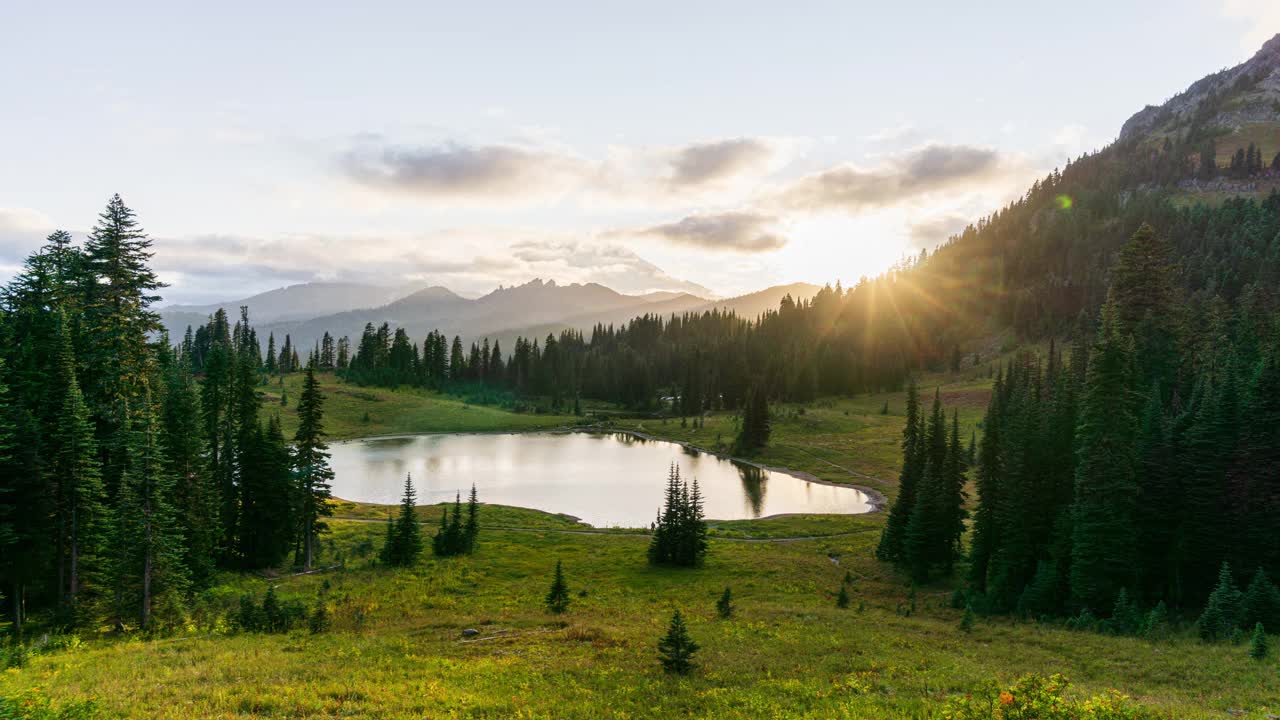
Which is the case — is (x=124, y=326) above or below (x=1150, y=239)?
below

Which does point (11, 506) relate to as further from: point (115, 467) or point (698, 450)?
point (698, 450)

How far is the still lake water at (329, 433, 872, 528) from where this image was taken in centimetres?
8994

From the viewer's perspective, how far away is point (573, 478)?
4252 inches

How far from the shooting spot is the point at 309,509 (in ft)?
170

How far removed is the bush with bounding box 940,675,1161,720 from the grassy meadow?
2.09m

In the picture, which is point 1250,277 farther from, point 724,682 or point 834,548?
point 724,682

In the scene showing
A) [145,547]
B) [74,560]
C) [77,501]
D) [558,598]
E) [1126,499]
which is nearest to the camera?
[145,547]

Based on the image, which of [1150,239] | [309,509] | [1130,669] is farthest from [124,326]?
[1150,239]

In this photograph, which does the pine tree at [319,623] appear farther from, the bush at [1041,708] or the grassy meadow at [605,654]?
the bush at [1041,708]

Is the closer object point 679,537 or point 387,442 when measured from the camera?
point 679,537

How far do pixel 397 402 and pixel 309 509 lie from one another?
125454 millimetres

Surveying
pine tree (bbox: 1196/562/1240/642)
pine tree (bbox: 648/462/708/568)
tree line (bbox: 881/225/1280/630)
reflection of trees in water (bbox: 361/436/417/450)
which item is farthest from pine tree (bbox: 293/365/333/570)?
reflection of trees in water (bbox: 361/436/417/450)

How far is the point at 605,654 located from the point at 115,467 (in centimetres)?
3567

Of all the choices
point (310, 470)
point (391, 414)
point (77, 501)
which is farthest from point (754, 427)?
point (77, 501)
